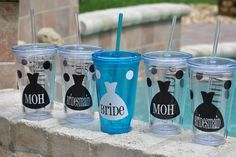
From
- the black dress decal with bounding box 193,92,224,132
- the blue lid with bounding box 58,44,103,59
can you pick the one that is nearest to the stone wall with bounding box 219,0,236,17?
the blue lid with bounding box 58,44,103,59

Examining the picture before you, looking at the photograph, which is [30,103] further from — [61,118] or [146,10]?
[146,10]

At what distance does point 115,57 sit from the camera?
2359 mm

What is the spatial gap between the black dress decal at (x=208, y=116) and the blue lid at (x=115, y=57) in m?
0.31

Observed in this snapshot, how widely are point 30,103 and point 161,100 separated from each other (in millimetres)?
646

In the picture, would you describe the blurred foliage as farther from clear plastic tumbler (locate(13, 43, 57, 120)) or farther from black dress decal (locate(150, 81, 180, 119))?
black dress decal (locate(150, 81, 180, 119))

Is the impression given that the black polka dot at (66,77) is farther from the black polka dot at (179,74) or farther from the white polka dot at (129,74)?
the black polka dot at (179,74)

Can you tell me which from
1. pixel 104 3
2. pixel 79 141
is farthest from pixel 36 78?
pixel 104 3

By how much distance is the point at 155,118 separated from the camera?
2396mm

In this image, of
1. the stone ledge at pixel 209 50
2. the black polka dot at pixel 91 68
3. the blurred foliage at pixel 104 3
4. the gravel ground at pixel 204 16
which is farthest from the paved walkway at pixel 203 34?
the black polka dot at pixel 91 68

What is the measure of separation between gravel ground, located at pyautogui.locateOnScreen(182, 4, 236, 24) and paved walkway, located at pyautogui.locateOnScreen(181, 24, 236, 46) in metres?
0.37

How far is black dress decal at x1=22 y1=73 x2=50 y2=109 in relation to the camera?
264cm

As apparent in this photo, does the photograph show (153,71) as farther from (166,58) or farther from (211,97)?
(211,97)

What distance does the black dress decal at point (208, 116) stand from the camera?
222 cm

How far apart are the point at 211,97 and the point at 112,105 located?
0.40m
